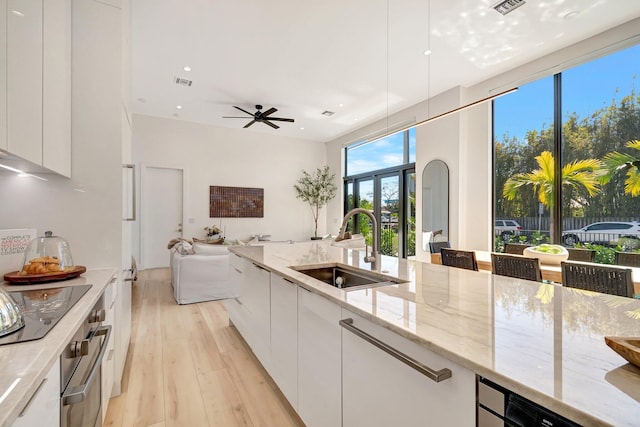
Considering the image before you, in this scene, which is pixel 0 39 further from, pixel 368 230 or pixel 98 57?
pixel 368 230

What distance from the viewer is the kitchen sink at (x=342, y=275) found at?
1703 mm

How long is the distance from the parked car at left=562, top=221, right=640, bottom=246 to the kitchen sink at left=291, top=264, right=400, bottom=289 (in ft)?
11.5

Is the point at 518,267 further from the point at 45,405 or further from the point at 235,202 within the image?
the point at 235,202

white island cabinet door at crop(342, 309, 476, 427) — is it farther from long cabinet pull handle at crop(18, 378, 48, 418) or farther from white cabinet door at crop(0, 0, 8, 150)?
white cabinet door at crop(0, 0, 8, 150)

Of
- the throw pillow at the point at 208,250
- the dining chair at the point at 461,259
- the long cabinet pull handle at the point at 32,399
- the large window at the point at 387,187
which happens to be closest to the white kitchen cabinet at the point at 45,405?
the long cabinet pull handle at the point at 32,399

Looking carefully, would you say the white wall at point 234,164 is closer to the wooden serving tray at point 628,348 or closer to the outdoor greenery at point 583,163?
the outdoor greenery at point 583,163

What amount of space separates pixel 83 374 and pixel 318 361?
2.94 feet

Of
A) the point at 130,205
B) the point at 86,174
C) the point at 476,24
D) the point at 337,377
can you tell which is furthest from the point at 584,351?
the point at 476,24

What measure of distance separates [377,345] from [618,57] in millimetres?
4594

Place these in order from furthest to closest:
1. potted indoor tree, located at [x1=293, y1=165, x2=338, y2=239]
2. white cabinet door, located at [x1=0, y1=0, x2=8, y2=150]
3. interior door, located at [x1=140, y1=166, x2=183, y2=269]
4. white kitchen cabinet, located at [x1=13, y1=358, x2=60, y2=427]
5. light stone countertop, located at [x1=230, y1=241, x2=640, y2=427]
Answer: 1. potted indoor tree, located at [x1=293, y1=165, x2=338, y2=239]
2. interior door, located at [x1=140, y1=166, x2=183, y2=269]
3. white cabinet door, located at [x1=0, y1=0, x2=8, y2=150]
4. white kitchen cabinet, located at [x1=13, y1=358, x2=60, y2=427]
5. light stone countertop, located at [x1=230, y1=241, x2=640, y2=427]

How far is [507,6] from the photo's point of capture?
2975 millimetres

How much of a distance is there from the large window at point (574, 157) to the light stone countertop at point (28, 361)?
4.80m

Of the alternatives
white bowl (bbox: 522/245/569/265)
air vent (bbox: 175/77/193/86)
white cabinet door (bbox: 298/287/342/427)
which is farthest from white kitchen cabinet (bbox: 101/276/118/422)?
air vent (bbox: 175/77/193/86)

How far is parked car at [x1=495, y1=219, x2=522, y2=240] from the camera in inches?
170
